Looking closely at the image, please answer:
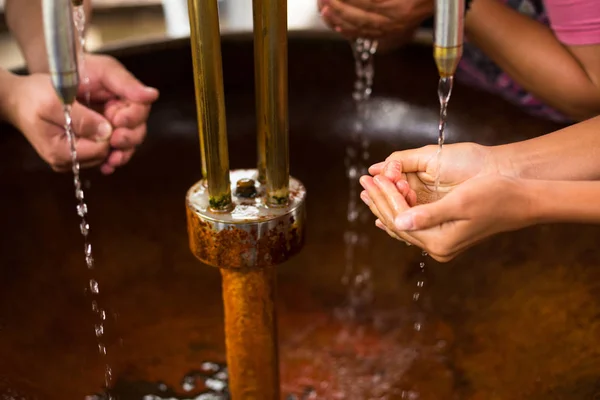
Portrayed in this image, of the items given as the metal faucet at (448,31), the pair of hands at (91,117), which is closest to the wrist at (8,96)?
the pair of hands at (91,117)

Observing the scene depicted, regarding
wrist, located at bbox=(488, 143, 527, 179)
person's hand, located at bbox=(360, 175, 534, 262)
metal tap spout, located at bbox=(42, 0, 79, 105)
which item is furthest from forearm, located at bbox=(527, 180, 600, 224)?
metal tap spout, located at bbox=(42, 0, 79, 105)

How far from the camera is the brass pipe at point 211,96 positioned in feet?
1.71

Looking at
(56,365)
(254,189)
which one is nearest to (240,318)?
(254,189)

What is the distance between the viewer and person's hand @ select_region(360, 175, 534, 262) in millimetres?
533

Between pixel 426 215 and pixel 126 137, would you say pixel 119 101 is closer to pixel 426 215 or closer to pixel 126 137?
pixel 126 137

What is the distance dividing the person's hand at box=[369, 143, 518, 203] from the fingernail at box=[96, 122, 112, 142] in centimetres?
31

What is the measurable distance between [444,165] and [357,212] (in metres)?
0.28

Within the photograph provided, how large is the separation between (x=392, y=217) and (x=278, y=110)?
13 centimetres

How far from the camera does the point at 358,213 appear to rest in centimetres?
92

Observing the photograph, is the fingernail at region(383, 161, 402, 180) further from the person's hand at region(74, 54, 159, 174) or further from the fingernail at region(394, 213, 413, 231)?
→ the person's hand at region(74, 54, 159, 174)

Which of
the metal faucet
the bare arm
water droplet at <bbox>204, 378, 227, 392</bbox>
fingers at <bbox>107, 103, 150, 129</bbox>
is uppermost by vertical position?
the metal faucet

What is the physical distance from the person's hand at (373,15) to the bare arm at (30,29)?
0.34m

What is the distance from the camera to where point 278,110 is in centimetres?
58

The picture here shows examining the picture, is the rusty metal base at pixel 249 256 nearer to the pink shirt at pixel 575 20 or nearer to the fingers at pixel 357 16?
the fingers at pixel 357 16
